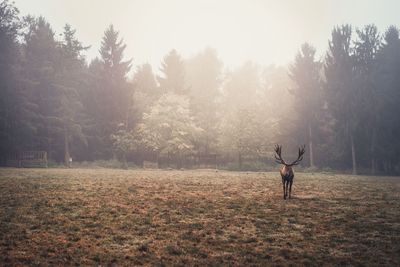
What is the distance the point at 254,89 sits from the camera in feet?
245

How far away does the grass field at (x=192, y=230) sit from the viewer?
6.46m

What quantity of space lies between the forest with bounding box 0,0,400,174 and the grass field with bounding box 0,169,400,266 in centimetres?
2971

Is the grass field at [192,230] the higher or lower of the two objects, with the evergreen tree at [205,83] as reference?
lower

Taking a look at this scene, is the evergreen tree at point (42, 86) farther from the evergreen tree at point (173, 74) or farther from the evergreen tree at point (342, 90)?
the evergreen tree at point (342, 90)

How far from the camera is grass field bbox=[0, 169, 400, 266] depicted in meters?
6.46

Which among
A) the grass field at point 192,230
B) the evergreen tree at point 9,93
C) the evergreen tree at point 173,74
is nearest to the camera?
the grass field at point 192,230

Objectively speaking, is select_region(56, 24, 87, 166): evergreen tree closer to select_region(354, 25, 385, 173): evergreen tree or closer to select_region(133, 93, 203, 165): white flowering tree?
select_region(133, 93, 203, 165): white flowering tree

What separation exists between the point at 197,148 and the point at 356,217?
41433 mm

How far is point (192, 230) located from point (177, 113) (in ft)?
118

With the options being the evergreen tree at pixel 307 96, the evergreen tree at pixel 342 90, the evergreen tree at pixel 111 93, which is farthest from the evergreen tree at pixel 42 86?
the evergreen tree at pixel 342 90

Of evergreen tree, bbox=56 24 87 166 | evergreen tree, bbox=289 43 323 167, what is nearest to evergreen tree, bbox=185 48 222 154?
evergreen tree, bbox=289 43 323 167

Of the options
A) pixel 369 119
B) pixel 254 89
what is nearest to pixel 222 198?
pixel 369 119

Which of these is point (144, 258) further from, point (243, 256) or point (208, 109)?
point (208, 109)

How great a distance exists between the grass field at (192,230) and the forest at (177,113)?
29.7m
